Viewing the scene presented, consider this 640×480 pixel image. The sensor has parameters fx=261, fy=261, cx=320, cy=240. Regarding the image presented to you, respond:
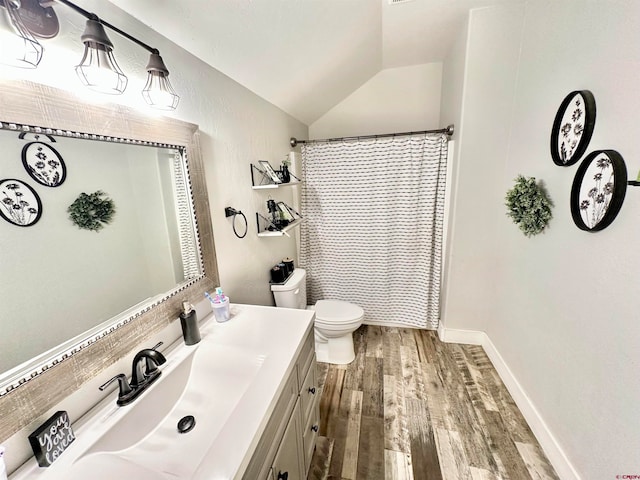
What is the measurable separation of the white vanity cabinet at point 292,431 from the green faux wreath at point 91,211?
0.81m

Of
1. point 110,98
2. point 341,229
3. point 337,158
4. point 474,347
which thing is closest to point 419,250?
point 341,229

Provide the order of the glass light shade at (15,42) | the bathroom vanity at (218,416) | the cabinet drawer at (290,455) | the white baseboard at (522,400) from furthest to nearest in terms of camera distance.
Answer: the white baseboard at (522,400), the cabinet drawer at (290,455), the bathroom vanity at (218,416), the glass light shade at (15,42)

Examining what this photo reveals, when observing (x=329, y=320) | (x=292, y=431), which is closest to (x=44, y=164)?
(x=292, y=431)

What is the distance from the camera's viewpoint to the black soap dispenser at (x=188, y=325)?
1053mm

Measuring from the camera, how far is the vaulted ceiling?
1.03 m

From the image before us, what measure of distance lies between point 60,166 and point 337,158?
1948mm

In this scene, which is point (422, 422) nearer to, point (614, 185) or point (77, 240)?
point (614, 185)

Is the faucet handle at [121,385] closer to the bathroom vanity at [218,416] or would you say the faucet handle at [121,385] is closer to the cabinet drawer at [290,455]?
the bathroom vanity at [218,416]

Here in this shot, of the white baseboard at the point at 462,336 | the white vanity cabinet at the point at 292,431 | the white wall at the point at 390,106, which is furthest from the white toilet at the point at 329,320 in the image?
the white wall at the point at 390,106

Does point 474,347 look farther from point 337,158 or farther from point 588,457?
point 337,158

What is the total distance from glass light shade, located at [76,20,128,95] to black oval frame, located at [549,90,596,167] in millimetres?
1781

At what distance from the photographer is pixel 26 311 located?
2.16 ft

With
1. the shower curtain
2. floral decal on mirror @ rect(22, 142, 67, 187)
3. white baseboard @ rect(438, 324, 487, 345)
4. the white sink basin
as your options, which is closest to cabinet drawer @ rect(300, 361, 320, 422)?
the white sink basin

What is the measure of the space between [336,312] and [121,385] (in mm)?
1483
